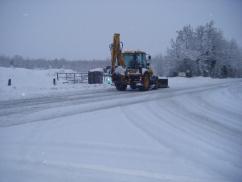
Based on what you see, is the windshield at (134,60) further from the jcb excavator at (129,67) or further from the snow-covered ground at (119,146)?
the snow-covered ground at (119,146)

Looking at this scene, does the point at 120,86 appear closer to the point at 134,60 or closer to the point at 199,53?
the point at 134,60

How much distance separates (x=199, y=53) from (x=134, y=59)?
43.5 m

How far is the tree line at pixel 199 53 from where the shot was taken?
2494 inches

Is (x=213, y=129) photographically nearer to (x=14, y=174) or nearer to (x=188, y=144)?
(x=188, y=144)

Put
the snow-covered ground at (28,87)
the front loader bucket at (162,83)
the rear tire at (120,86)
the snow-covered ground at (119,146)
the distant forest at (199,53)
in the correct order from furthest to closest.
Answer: the distant forest at (199,53)
the front loader bucket at (162,83)
the rear tire at (120,86)
the snow-covered ground at (28,87)
the snow-covered ground at (119,146)

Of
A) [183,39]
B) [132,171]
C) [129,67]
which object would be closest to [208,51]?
[183,39]

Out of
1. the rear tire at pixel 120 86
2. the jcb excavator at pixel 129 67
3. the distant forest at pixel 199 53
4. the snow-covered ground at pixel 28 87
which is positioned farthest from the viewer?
the distant forest at pixel 199 53

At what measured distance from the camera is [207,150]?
672 centimetres

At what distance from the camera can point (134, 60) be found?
22.5m

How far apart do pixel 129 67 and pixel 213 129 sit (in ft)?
46.1

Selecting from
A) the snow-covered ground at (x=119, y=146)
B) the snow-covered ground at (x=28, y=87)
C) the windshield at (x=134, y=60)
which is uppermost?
the windshield at (x=134, y=60)

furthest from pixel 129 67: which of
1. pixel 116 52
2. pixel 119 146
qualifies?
pixel 119 146

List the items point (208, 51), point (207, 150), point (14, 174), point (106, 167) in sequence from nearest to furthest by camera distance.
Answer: point (14, 174)
point (106, 167)
point (207, 150)
point (208, 51)

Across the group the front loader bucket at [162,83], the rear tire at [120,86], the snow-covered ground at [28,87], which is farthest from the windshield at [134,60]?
the snow-covered ground at [28,87]
